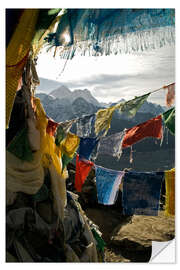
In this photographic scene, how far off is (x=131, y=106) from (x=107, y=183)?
35.0 inches

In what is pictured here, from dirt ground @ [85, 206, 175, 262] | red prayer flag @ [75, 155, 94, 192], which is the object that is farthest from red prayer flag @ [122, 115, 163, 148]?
dirt ground @ [85, 206, 175, 262]

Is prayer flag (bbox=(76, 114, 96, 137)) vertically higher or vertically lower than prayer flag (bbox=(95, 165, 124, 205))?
higher

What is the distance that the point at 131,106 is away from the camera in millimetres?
2564

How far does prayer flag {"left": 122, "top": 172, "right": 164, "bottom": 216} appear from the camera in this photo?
8.16 feet

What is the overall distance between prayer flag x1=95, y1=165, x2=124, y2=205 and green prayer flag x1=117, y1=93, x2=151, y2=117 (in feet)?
2.19

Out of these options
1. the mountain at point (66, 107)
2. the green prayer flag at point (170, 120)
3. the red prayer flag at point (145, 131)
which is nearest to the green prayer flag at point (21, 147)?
the red prayer flag at point (145, 131)

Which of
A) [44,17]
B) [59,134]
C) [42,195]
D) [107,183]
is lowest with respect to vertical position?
[42,195]

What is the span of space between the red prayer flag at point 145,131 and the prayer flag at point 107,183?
35 cm

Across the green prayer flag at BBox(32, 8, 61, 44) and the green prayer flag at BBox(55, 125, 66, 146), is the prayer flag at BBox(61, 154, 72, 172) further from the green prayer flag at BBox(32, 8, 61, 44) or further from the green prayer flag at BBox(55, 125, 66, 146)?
the green prayer flag at BBox(32, 8, 61, 44)

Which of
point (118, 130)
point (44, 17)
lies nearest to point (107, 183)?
point (44, 17)

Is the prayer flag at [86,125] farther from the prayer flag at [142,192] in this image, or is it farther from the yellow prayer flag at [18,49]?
the yellow prayer flag at [18,49]

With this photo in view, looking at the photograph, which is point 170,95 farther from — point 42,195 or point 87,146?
point 42,195

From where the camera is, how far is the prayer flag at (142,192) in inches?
97.9
